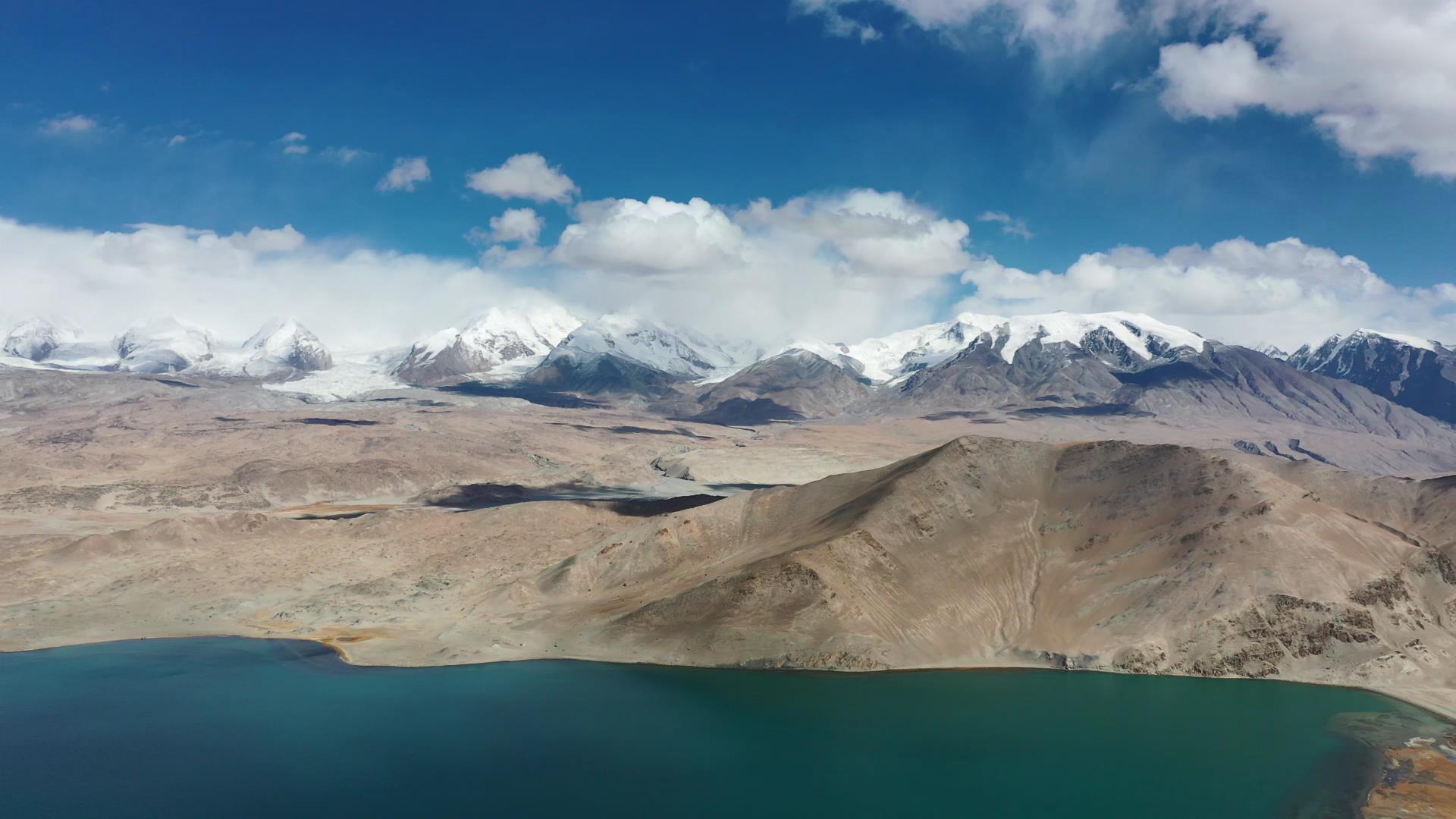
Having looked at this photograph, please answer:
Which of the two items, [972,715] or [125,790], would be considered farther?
[972,715]

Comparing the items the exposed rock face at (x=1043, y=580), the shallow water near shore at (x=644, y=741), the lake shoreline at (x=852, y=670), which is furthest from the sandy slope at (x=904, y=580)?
the shallow water near shore at (x=644, y=741)

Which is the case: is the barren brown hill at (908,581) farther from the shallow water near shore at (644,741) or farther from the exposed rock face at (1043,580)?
the shallow water near shore at (644,741)

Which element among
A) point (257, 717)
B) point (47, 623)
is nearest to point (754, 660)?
point (257, 717)

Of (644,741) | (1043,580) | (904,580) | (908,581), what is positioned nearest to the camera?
(644,741)

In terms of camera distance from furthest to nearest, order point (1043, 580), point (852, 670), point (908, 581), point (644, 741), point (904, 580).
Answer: point (1043, 580)
point (908, 581)
point (904, 580)
point (852, 670)
point (644, 741)

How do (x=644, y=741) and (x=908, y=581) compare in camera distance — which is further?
(x=908, y=581)

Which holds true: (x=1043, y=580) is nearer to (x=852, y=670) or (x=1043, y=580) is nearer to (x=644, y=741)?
(x=852, y=670)

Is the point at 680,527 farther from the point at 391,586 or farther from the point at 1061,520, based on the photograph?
the point at 1061,520

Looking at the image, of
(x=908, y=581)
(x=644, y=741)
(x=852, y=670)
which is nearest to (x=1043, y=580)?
(x=908, y=581)
